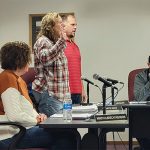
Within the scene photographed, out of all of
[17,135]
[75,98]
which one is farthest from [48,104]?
[17,135]

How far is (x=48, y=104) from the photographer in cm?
297

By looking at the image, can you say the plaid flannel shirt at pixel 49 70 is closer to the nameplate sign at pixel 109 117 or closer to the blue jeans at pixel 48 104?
the blue jeans at pixel 48 104

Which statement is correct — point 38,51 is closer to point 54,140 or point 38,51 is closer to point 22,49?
point 22,49

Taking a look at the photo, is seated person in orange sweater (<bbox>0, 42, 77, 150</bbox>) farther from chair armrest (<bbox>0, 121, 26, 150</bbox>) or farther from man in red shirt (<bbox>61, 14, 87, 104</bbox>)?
man in red shirt (<bbox>61, 14, 87, 104</bbox>)

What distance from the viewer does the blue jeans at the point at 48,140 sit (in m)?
2.31

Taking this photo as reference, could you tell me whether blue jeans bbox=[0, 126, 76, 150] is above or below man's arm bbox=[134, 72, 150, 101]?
below

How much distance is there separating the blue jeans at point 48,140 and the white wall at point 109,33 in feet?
8.75

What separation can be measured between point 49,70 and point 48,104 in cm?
32

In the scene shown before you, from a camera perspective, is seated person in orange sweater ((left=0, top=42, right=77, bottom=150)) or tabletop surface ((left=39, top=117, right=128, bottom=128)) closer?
tabletop surface ((left=39, top=117, right=128, bottom=128))

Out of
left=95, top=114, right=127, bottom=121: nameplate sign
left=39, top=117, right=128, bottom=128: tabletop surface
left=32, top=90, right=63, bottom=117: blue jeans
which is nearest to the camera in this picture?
left=39, top=117, right=128, bottom=128: tabletop surface

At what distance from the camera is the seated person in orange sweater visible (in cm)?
225

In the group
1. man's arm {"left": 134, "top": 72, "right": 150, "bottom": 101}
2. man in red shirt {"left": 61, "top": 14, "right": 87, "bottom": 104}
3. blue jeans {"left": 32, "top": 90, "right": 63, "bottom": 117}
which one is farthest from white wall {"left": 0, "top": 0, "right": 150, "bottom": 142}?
blue jeans {"left": 32, "top": 90, "right": 63, "bottom": 117}

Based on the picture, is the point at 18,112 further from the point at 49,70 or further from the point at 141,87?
the point at 141,87

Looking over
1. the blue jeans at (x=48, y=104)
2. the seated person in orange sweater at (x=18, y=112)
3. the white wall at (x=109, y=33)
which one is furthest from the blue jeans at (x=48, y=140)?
the white wall at (x=109, y=33)
